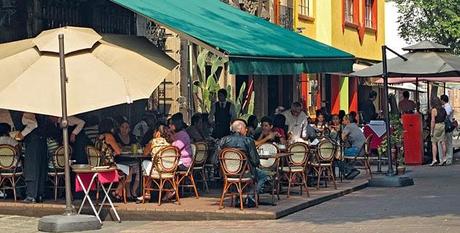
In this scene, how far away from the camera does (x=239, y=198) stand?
51.8ft

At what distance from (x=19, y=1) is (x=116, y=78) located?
4702 millimetres

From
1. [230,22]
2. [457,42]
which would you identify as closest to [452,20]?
[457,42]

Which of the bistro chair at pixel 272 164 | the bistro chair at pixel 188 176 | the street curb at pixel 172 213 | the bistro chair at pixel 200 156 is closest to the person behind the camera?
the street curb at pixel 172 213

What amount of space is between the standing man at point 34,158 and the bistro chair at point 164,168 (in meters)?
1.64

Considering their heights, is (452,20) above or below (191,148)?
above

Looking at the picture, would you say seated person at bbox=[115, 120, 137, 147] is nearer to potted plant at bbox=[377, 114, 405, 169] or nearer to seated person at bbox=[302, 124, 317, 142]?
seated person at bbox=[302, 124, 317, 142]

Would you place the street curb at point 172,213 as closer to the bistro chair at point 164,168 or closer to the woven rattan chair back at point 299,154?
the bistro chair at point 164,168

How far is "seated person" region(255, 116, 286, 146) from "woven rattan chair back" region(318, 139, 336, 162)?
617 mm

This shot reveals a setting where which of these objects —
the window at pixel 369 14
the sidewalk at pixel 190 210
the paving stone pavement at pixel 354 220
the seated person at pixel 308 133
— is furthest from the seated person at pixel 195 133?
the window at pixel 369 14

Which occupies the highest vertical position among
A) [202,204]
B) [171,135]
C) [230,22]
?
[230,22]

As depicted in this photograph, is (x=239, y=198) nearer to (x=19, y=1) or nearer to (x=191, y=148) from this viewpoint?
(x=191, y=148)

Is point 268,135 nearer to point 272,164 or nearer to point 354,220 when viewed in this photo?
point 272,164

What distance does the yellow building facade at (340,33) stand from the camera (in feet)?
117

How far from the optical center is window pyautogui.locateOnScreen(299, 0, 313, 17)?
3516 centimetres
